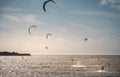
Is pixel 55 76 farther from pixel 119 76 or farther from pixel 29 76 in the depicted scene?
pixel 119 76

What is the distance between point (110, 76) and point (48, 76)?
16712 mm

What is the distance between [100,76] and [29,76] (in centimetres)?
1893

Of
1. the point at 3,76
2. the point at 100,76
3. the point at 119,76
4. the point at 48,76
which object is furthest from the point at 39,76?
the point at 119,76

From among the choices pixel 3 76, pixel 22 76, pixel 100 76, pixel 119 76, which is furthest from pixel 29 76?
pixel 119 76

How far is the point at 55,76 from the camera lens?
7431cm

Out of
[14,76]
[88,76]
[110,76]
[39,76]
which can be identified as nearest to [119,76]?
[110,76]

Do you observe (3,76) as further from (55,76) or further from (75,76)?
(75,76)

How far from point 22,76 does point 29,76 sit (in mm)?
1883

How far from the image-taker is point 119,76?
76.2 meters

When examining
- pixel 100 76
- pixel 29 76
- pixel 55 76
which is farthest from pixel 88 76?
pixel 29 76

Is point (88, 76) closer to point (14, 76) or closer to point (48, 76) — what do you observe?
point (48, 76)

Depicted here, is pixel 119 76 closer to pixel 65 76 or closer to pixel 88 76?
pixel 88 76

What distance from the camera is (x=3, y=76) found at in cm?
7494

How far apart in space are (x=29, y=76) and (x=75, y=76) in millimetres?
12373
